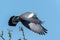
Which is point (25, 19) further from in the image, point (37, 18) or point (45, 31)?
point (45, 31)

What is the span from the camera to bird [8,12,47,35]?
4.08 m

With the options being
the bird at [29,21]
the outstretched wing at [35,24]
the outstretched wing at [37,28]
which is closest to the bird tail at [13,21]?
A: the bird at [29,21]

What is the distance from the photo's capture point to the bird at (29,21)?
4082mm

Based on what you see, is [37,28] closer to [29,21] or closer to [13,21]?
[29,21]

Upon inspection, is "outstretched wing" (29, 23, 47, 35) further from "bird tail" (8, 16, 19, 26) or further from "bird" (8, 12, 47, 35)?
"bird tail" (8, 16, 19, 26)

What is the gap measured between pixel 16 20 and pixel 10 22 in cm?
26

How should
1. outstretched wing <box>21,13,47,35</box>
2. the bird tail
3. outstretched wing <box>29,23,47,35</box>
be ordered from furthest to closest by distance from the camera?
outstretched wing <box>29,23,47,35</box> < outstretched wing <box>21,13,47,35</box> < the bird tail

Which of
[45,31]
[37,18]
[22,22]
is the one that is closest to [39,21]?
[37,18]

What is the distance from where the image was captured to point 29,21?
4.21 m

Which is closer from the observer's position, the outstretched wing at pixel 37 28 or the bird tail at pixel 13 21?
the bird tail at pixel 13 21

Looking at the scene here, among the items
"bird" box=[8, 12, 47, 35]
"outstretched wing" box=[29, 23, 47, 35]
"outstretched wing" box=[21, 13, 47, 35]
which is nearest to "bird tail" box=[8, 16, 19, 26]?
"bird" box=[8, 12, 47, 35]

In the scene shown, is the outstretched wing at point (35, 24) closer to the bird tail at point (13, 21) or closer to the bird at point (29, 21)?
the bird at point (29, 21)

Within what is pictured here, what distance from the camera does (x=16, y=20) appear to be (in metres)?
4.29

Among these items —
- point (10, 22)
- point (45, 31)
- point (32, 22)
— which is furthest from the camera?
point (45, 31)
